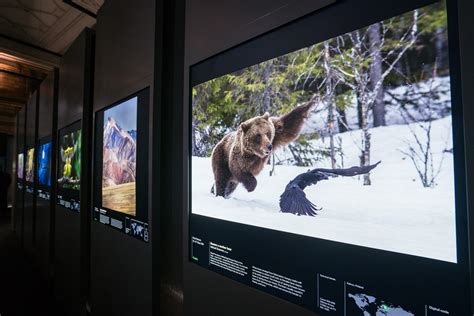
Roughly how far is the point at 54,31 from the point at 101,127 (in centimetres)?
491

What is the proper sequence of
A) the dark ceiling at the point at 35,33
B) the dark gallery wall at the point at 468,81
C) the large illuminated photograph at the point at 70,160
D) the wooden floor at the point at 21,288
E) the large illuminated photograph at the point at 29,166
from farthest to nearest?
the large illuminated photograph at the point at 29,166 → the dark ceiling at the point at 35,33 → the wooden floor at the point at 21,288 → the large illuminated photograph at the point at 70,160 → the dark gallery wall at the point at 468,81

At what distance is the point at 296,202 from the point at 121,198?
1730 mm

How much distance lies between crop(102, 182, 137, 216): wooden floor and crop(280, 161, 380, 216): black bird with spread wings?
56.0 inches

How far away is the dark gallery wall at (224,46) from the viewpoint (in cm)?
113

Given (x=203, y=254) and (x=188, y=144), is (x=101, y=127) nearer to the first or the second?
(x=188, y=144)

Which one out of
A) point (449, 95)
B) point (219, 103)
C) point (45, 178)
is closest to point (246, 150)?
point (219, 103)

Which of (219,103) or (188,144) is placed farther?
(188,144)

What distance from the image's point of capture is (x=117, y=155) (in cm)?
232

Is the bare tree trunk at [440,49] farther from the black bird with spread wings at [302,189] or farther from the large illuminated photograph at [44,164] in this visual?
the large illuminated photograph at [44,164]

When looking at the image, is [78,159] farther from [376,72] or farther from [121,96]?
[376,72]

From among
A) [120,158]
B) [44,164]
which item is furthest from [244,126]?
[44,164]

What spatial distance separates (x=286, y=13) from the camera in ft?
3.61

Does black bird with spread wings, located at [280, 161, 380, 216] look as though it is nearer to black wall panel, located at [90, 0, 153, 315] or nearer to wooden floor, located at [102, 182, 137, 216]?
black wall panel, located at [90, 0, 153, 315]

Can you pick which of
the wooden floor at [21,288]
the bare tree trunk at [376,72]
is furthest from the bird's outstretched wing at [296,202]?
the wooden floor at [21,288]
